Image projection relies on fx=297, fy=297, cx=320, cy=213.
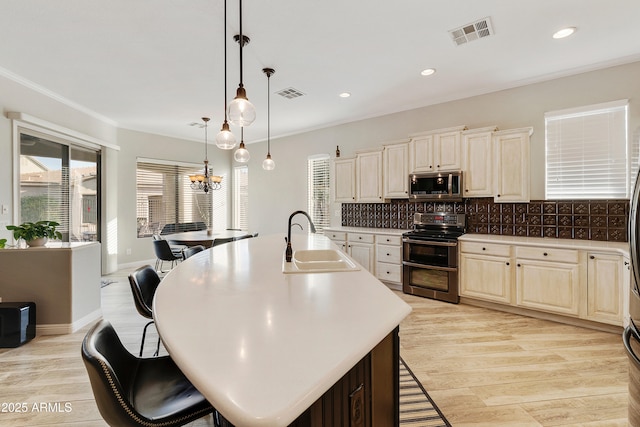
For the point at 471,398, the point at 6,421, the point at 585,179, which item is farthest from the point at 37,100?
the point at 585,179

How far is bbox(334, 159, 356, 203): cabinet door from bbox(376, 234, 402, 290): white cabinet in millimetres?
999

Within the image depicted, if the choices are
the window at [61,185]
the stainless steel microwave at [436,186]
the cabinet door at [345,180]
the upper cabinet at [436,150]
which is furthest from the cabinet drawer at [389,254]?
the window at [61,185]

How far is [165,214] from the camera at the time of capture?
6523mm

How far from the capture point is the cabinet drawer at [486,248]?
338 cm

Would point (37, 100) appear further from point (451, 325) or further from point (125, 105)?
point (451, 325)

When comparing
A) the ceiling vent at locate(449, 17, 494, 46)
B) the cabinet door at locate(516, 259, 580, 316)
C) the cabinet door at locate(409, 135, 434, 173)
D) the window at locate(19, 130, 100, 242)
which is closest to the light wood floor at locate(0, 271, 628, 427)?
the cabinet door at locate(516, 259, 580, 316)

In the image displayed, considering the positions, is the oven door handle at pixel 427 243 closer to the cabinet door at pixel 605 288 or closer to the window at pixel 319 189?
the cabinet door at pixel 605 288

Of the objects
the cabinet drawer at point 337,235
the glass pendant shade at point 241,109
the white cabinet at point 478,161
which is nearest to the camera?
the glass pendant shade at point 241,109

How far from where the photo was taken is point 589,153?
339 cm

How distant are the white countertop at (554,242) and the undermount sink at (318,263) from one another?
2126 millimetres

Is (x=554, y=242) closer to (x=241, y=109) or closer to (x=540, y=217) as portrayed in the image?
(x=540, y=217)

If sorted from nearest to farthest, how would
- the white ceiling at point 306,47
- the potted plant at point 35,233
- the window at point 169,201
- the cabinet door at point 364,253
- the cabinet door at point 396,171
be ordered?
the white ceiling at point 306,47
the potted plant at point 35,233
the cabinet door at point 396,171
the cabinet door at point 364,253
the window at point 169,201

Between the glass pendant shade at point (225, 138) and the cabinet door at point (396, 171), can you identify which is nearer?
the glass pendant shade at point (225, 138)

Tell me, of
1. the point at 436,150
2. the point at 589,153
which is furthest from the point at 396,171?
the point at 589,153
